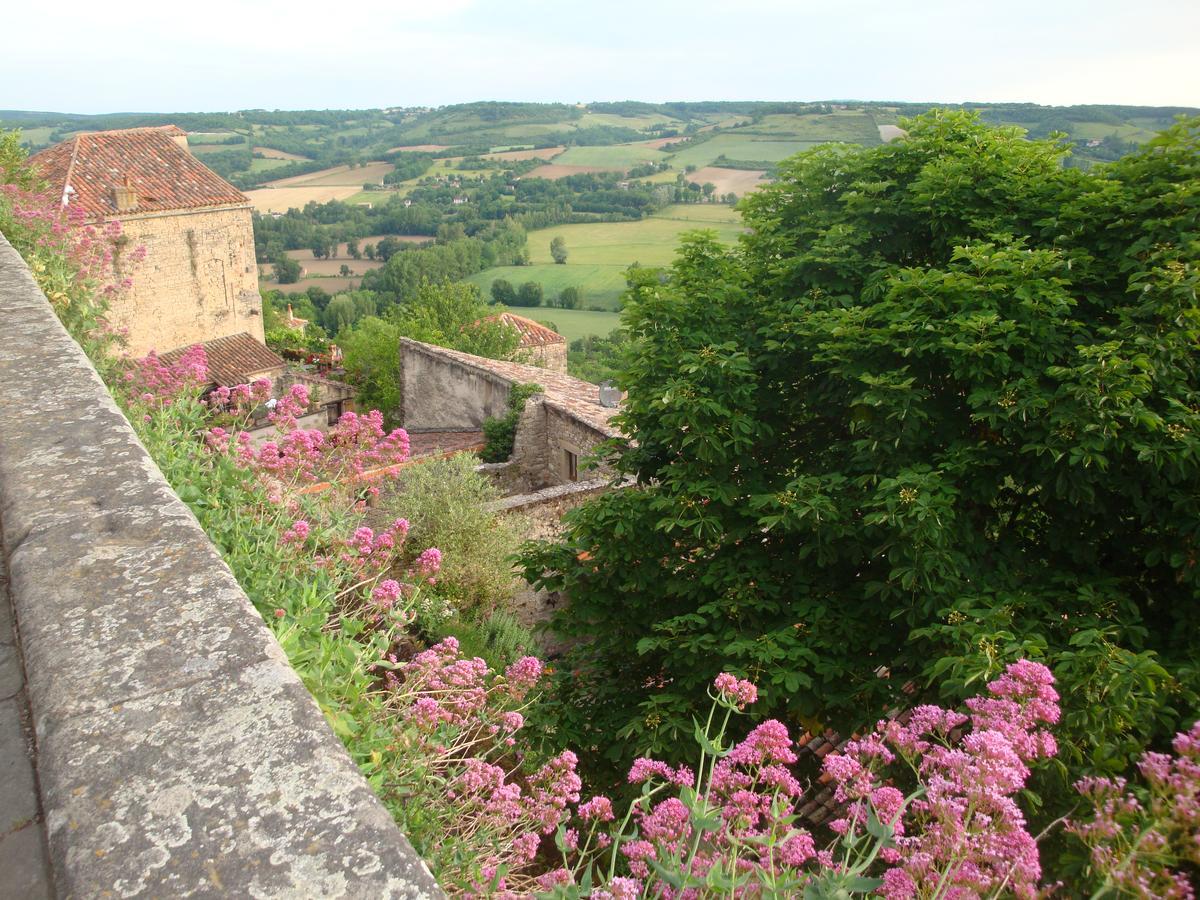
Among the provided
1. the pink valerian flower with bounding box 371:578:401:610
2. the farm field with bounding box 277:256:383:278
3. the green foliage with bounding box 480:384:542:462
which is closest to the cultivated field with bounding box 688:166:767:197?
the farm field with bounding box 277:256:383:278

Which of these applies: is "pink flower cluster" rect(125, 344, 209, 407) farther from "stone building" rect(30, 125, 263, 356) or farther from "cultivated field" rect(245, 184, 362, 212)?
"cultivated field" rect(245, 184, 362, 212)

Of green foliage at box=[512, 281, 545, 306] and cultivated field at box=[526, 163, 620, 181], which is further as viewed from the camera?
cultivated field at box=[526, 163, 620, 181]

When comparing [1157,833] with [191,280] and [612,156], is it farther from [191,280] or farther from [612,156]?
[612,156]

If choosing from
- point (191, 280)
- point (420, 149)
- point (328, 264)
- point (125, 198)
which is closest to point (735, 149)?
point (328, 264)

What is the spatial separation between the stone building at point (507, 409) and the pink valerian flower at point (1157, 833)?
1262cm

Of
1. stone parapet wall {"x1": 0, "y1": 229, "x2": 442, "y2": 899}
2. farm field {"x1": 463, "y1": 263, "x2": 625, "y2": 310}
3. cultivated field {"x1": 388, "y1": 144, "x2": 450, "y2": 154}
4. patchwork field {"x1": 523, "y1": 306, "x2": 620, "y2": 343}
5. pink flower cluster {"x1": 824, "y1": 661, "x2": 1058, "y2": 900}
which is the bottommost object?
patchwork field {"x1": 523, "y1": 306, "x2": 620, "y2": 343}

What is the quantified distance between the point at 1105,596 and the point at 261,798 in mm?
Result: 5990

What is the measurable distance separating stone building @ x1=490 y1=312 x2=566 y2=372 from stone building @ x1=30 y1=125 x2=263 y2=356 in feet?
28.5

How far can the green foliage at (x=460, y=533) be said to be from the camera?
11.8 m

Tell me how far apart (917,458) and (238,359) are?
2314 cm

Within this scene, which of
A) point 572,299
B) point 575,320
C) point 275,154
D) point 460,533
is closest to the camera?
point 460,533

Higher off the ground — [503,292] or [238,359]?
[238,359]

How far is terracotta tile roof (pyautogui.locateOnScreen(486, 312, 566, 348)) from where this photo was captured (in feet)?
103

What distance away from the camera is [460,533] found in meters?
12.2
